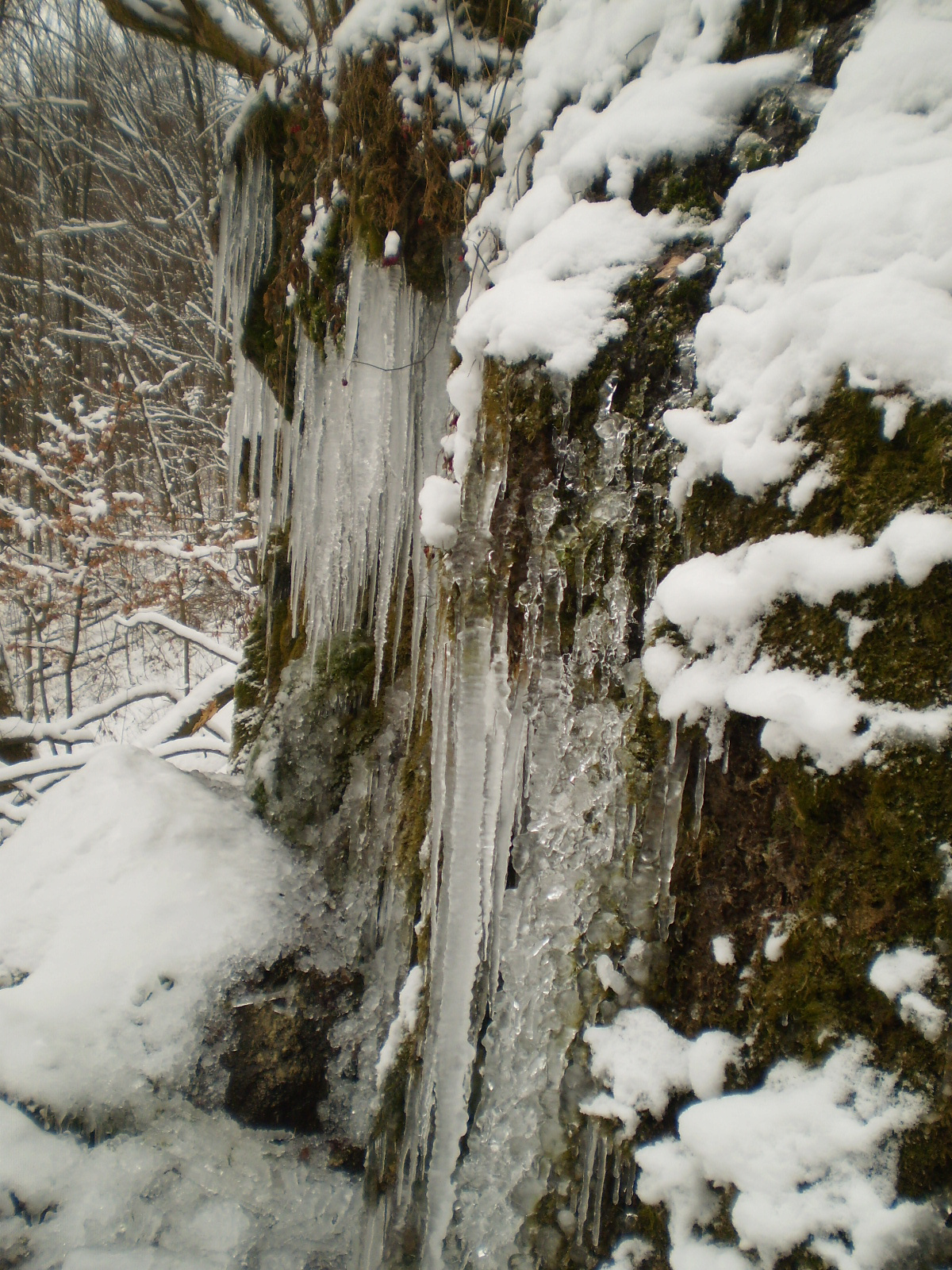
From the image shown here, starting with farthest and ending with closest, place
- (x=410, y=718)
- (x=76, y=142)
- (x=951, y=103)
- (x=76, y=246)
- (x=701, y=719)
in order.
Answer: (x=76, y=246) → (x=76, y=142) → (x=410, y=718) → (x=701, y=719) → (x=951, y=103)

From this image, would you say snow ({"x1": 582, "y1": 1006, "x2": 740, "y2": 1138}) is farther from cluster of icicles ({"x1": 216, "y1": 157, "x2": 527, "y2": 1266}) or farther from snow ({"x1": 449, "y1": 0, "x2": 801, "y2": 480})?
snow ({"x1": 449, "y1": 0, "x2": 801, "y2": 480})

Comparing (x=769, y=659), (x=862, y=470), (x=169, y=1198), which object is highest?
(x=862, y=470)

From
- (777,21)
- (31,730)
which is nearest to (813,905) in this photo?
(777,21)

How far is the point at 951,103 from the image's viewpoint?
1068 mm

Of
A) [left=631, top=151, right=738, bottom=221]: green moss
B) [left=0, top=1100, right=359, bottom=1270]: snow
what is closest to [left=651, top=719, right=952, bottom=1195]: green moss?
[left=631, top=151, right=738, bottom=221]: green moss

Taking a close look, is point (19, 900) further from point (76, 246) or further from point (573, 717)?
point (76, 246)

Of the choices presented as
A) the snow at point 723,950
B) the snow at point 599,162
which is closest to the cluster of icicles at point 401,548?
the snow at point 723,950

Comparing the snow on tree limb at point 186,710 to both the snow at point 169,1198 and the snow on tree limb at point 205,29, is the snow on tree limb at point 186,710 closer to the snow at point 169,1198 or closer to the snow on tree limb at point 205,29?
the snow at point 169,1198

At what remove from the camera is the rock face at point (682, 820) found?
96cm

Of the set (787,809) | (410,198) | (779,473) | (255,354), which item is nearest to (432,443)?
(410,198)

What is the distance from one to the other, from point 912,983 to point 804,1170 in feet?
1.09

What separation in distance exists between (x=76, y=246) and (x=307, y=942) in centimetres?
860

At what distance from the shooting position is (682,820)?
1.28m

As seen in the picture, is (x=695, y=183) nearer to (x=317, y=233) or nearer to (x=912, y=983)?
(x=912, y=983)
